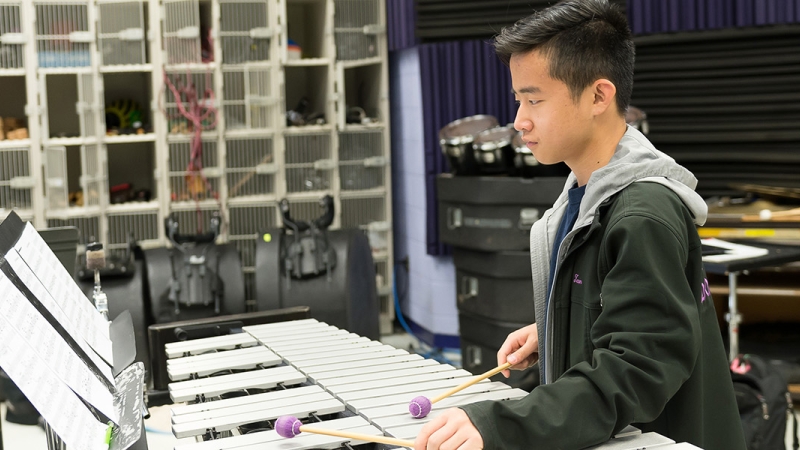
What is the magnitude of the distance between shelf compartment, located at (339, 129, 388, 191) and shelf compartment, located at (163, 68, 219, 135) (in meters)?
0.93

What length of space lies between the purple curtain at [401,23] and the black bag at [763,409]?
3.39m

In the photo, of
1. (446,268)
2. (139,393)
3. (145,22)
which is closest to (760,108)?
(446,268)

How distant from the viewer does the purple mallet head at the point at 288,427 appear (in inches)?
73.1

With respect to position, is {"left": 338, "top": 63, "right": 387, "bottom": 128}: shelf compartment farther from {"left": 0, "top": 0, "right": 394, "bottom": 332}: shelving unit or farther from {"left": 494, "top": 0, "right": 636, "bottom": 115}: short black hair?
{"left": 494, "top": 0, "right": 636, "bottom": 115}: short black hair

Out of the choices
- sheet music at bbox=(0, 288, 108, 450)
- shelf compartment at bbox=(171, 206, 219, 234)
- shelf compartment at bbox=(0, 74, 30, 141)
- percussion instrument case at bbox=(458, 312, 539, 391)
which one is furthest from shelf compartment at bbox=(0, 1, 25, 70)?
sheet music at bbox=(0, 288, 108, 450)

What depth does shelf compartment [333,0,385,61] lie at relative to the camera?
628cm

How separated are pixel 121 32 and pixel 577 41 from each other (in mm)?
4654

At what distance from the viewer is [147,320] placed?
518 cm

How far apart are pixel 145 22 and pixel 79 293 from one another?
4.17 meters

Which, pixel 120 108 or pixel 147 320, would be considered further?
pixel 120 108

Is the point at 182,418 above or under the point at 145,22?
under

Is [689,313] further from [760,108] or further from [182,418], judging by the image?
[760,108]

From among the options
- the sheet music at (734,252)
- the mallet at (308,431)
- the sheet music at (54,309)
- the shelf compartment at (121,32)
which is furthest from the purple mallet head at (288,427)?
the shelf compartment at (121,32)

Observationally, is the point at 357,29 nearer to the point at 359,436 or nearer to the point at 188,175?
the point at 188,175
